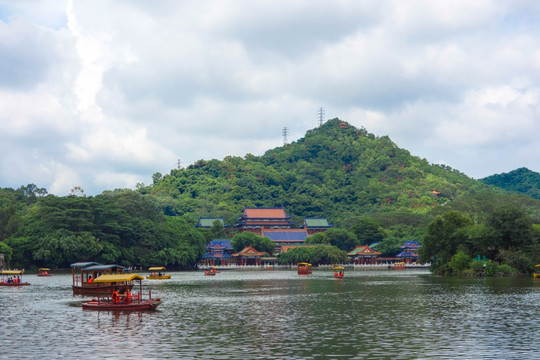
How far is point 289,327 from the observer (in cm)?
3359

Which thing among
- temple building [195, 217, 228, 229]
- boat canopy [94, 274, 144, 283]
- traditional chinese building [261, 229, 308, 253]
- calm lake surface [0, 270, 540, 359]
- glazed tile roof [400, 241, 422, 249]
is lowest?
calm lake surface [0, 270, 540, 359]

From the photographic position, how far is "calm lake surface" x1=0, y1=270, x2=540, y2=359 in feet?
86.5

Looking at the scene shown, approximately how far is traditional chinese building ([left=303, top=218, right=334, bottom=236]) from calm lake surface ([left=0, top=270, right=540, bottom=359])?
118 m

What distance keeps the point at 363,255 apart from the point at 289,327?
113424 millimetres

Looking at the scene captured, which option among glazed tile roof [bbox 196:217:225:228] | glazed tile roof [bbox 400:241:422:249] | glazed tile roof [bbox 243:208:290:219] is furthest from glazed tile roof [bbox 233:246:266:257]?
glazed tile roof [bbox 400:241:422:249]

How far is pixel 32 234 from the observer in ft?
345

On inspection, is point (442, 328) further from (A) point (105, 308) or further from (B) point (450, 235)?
(B) point (450, 235)

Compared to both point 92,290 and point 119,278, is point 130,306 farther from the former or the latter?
point 92,290

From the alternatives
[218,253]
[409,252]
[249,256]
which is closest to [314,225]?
[249,256]

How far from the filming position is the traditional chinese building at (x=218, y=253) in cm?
14576

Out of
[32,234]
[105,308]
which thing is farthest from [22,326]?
[32,234]

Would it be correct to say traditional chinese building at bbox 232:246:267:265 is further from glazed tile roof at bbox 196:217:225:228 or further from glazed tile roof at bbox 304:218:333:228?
glazed tile roof at bbox 304:218:333:228

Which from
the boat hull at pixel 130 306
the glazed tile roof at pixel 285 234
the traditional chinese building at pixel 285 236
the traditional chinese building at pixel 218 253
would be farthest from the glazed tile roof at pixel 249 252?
the boat hull at pixel 130 306

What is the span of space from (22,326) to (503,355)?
24997 mm
